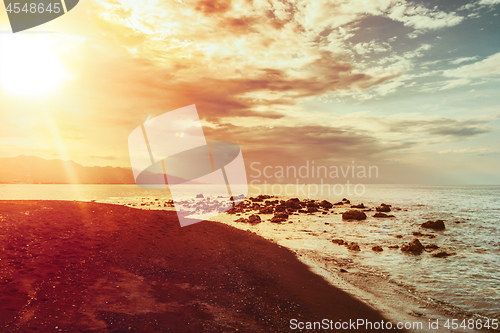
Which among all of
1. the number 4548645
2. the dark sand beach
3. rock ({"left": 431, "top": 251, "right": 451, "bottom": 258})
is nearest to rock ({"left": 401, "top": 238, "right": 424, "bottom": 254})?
rock ({"left": 431, "top": 251, "right": 451, "bottom": 258})

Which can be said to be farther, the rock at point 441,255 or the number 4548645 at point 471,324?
the rock at point 441,255

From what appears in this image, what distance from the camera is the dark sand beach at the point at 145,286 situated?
27.8 feet

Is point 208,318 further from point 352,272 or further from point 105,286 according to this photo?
point 352,272

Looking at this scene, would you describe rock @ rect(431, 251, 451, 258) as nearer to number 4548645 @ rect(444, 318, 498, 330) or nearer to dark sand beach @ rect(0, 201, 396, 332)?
number 4548645 @ rect(444, 318, 498, 330)

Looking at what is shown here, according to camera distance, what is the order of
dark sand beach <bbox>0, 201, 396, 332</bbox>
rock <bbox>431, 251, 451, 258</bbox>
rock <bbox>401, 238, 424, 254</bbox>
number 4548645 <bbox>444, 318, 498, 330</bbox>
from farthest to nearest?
rock <bbox>401, 238, 424, 254</bbox>, rock <bbox>431, 251, 451, 258</bbox>, number 4548645 <bbox>444, 318, 498, 330</bbox>, dark sand beach <bbox>0, 201, 396, 332</bbox>

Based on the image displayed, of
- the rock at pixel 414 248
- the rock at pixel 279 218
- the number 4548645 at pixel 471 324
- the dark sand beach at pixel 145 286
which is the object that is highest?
the dark sand beach at pixel 145 286

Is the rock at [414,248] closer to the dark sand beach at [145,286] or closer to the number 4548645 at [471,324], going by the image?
the dark sand beach at [145,286]

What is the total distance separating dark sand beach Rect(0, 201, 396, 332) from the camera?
8.47m

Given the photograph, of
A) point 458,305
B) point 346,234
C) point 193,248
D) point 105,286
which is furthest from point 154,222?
point 458,305

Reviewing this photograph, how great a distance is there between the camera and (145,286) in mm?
11227

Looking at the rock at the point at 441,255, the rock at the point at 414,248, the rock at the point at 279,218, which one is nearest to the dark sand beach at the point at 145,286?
the rock at the point at 414,248

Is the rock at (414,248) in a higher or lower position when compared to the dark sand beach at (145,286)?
lower

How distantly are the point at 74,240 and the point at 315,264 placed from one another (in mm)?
14641

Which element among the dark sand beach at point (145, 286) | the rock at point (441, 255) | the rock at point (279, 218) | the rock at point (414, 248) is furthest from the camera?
the rock at point (279, 218)
